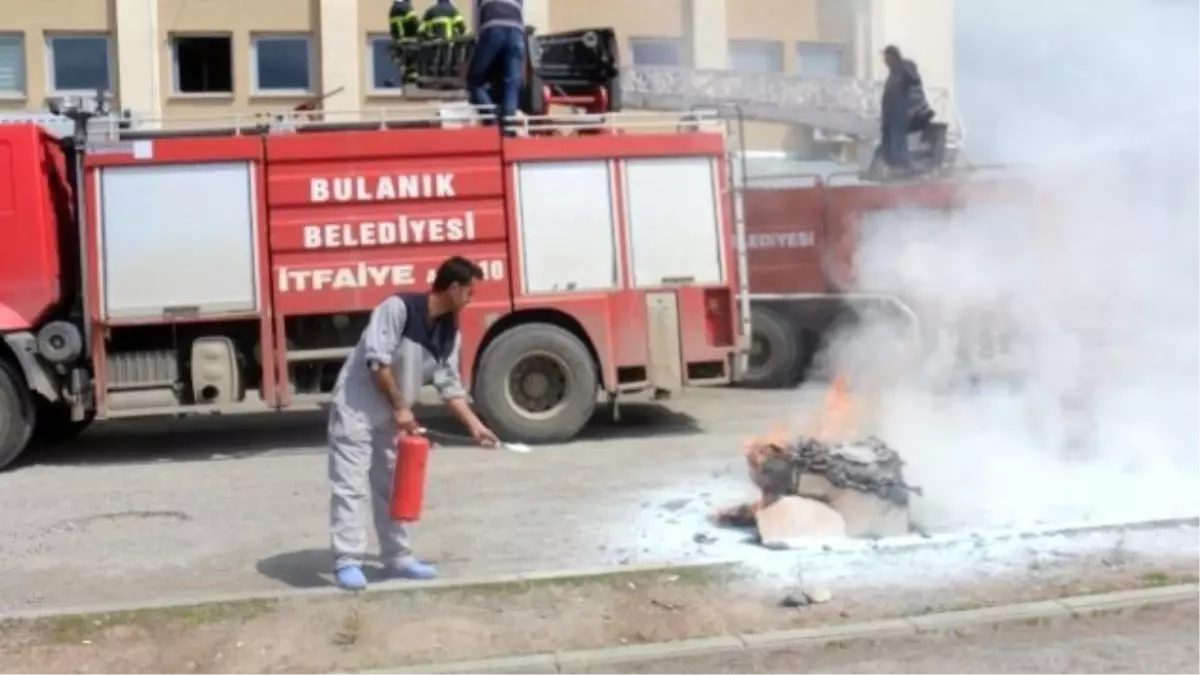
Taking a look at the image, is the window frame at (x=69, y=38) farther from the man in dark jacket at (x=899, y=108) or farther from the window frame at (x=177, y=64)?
the man in dark jacket at (x=899, y=108)

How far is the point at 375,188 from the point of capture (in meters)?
10.6

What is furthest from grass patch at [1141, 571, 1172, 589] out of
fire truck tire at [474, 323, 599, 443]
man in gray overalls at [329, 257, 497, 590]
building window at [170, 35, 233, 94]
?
building window at [170, 35, 233, 94]

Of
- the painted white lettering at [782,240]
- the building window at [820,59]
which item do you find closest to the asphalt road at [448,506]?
the painted white lettering at [782,240]

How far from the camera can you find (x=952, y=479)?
8.33 metres

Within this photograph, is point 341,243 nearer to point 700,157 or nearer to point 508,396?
point 508,396

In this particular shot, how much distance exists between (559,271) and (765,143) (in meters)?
8.20

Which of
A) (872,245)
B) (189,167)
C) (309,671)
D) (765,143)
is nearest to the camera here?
(309,671)

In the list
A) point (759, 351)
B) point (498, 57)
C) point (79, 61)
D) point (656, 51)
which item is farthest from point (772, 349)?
point (79, 61)

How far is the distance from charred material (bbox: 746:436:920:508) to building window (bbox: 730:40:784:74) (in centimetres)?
1075

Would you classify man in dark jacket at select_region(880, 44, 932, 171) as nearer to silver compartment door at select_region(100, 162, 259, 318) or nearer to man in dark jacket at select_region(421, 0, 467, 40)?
man in dark jacket at select_region(421, 0, 467, 40)

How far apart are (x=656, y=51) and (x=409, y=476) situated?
13.4m

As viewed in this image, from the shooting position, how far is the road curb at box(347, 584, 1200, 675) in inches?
211

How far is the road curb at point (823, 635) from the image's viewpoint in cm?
537

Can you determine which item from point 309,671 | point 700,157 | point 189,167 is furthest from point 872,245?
point 309,671
